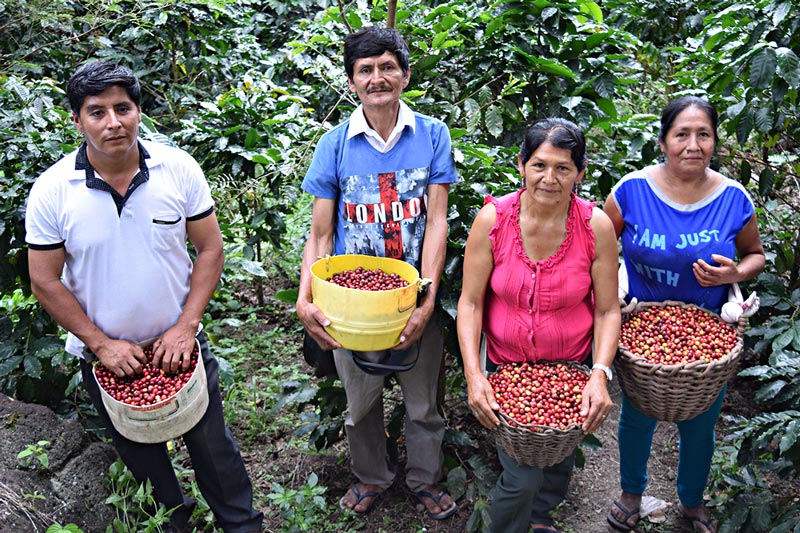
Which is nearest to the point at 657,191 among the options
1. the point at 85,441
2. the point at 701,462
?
the point at 701,462

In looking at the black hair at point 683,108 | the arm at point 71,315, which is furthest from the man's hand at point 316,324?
the black hair at point 683,108

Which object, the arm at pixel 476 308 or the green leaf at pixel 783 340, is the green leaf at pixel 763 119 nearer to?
the green leaf at pixel 783 340

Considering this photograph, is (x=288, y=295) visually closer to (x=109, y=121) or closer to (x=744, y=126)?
(x=109, y=121)

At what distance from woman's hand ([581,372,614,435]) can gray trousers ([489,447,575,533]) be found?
27 cm

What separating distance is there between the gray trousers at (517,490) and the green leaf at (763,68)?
1.55m

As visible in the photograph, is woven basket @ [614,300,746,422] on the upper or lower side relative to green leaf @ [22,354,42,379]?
upper

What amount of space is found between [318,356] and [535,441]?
1.02 m

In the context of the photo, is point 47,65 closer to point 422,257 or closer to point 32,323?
point 32,323

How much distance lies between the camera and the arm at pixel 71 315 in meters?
2.34

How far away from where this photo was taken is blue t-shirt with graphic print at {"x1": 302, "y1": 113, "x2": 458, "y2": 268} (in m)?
2.55

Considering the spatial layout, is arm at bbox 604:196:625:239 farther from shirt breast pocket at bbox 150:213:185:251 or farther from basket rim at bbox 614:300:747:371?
shirt breast pocket at bbox 150:213:185:251

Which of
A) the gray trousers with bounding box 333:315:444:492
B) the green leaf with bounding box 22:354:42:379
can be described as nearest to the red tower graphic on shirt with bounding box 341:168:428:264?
the gray trousers with bounding box 333:315:444:492

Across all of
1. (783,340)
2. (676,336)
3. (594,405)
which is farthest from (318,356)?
(783,340)

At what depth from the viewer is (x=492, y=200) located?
2.43 meters
